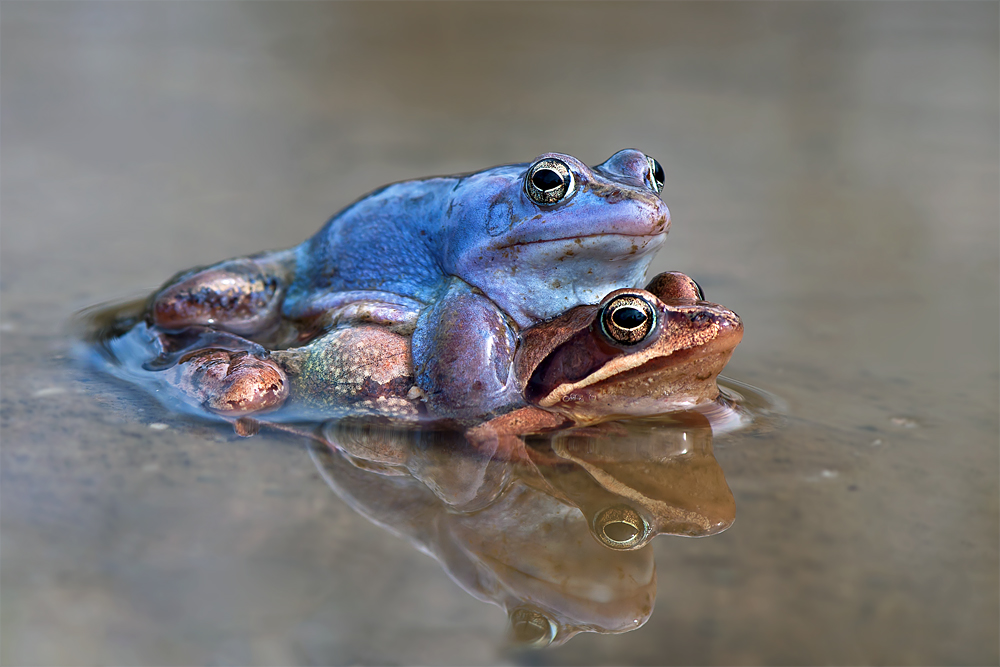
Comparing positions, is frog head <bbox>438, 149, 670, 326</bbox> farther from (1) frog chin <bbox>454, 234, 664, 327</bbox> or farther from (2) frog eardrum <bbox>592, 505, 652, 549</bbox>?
(2) frog eardrum <bbox>592, 505, 652, 549</bbox>

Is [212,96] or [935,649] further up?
[212,96]

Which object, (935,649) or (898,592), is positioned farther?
(898,592)

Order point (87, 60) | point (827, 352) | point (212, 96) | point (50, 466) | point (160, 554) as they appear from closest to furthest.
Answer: point (160, 554)
point (50, 466)
point (827, 352)
point (212, 96)
point (87, 60)

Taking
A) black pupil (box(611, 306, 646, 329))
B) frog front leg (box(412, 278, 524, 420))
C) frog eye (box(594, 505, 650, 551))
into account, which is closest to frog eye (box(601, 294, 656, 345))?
black pupil (box(611, 306, 646, 329))

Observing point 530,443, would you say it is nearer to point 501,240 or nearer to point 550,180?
point 501,240

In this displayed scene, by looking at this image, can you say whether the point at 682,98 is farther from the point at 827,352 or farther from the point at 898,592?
the point at 898,592

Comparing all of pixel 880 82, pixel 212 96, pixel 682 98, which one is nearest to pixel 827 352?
pixel 682 98

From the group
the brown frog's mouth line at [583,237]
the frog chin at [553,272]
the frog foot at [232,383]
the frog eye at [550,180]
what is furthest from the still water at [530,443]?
the frog eye at [550,180]
